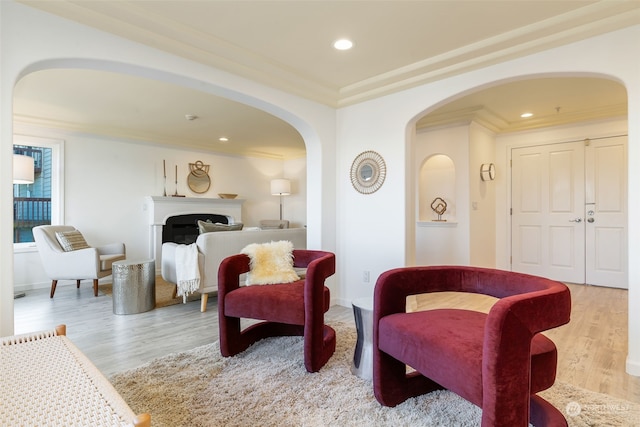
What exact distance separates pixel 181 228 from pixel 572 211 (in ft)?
20.0

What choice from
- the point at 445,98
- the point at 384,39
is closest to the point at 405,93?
the point at 445,98

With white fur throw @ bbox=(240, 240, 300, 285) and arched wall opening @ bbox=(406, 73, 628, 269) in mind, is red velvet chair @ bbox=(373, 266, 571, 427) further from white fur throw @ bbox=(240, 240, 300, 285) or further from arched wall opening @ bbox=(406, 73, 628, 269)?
arched wall opening @ bbox=(406, 73, 628, 269)

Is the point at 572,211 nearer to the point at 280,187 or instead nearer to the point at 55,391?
the point at 280,187

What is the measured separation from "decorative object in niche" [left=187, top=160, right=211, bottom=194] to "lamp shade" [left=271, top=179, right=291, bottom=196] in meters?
1.28

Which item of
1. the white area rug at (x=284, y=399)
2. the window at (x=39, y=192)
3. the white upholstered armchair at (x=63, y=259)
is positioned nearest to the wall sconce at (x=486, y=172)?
the white area rug at (x=284, y=399)

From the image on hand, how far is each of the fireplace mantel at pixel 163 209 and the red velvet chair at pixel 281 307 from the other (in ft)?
11.8

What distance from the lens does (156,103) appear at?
391 cm

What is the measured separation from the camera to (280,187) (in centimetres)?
684

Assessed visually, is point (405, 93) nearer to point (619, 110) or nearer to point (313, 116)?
point (313, 116)

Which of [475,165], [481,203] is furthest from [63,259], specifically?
[481,203]

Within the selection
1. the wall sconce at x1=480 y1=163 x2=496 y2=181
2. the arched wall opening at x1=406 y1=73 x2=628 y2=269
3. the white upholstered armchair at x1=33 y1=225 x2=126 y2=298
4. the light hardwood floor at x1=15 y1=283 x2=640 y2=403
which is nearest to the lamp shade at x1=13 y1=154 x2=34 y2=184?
the white upholstered armchair at x1=33 y1=225 x2=126 y2=298

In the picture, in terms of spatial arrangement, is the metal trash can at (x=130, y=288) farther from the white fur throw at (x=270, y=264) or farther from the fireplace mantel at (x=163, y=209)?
the fireplace mantel at (x=163, y=209)

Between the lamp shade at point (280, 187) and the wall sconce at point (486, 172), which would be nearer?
the wall sconce at point (486, 172)

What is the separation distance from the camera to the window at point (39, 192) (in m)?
4.52
